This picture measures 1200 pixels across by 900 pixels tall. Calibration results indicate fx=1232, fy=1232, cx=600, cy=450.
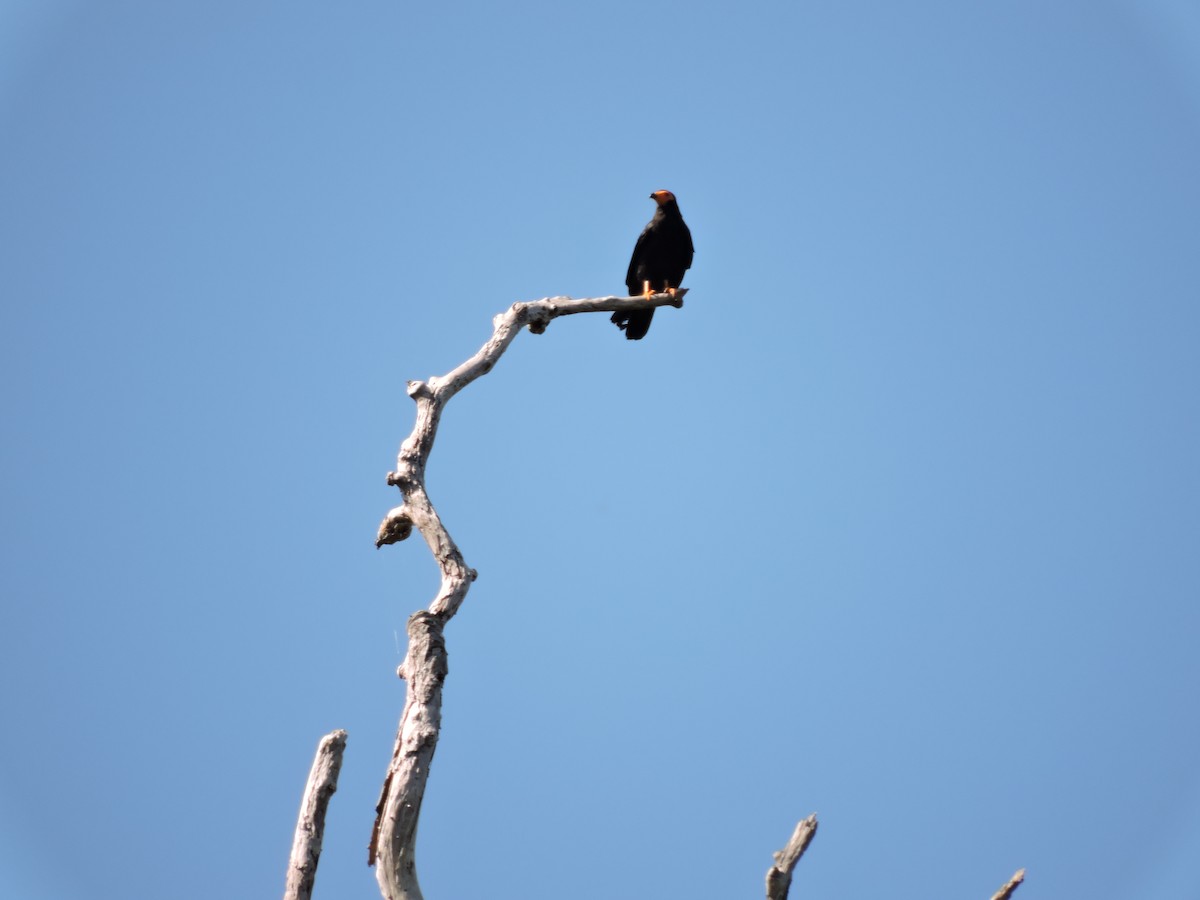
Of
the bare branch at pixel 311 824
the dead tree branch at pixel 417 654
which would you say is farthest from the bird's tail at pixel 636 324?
the bare branch at pixel 311 824

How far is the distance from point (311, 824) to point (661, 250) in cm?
651

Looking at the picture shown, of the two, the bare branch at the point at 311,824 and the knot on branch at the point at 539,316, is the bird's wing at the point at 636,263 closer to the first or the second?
the knot on branch at the point at 539,316

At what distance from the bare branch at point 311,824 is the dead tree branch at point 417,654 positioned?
21 cm

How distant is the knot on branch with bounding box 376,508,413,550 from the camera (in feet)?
18.0

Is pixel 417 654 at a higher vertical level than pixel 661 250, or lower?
lower

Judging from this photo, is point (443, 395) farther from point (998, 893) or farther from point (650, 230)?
point (650, 230)

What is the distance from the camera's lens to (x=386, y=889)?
4688mm

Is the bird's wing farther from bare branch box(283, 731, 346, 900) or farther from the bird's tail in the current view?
bare branch box(283, 731, 346, 900)

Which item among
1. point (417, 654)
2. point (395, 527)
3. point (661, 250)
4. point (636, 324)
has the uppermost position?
point (661, 250)

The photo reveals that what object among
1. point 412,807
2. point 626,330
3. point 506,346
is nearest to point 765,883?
point 412,807

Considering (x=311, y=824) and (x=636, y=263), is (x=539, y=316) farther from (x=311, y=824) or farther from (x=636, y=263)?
(x=636, y=263)

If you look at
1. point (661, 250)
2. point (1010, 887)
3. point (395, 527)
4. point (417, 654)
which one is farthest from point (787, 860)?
point (661, 250)

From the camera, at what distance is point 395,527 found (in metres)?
5.57

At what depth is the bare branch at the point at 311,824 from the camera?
470cm
